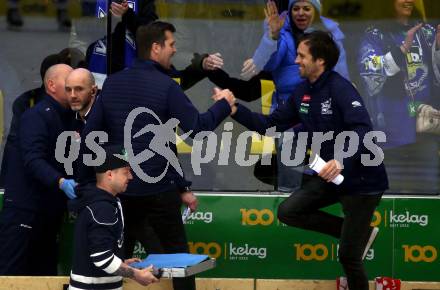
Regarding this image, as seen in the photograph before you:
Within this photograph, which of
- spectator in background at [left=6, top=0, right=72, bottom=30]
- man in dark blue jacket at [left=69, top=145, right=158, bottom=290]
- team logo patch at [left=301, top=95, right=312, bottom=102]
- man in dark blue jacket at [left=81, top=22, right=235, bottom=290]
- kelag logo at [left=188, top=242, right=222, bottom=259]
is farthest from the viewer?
kelag logo at [left=188, top=242, right=222, bottom=259]

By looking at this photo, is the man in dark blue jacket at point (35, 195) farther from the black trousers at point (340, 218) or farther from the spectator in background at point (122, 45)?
the black trousers at point (340, 218)

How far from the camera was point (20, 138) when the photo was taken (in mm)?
8281

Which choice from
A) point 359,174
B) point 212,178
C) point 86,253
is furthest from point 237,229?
point 86,253

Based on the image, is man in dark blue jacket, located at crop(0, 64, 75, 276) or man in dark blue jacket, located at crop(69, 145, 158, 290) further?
man in dark blue jacket, located at crop(0, 64, 75, 276)

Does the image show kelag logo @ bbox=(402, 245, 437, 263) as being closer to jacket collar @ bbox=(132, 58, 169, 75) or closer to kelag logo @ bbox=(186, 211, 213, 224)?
kelag logo @ bbox=(186, 211, 213, 224)

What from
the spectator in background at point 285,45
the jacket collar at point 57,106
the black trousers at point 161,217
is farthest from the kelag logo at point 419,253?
the jacket collar at point 57,106

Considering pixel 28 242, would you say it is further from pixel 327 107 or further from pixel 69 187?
pixel 327 107

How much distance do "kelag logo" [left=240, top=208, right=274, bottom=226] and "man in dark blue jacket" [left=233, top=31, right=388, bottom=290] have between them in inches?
23.5

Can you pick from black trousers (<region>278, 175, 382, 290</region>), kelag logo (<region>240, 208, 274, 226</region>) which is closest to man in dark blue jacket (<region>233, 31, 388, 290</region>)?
black trousers (<region>278, 175, 382, 290</region>)

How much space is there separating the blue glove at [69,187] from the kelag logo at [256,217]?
141cm

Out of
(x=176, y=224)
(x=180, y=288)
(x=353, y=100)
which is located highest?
(x=353, y=100)

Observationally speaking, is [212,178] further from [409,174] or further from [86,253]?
[86,253]

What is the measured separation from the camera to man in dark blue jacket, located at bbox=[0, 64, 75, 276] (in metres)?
8.24

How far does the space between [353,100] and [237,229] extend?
1512mm
